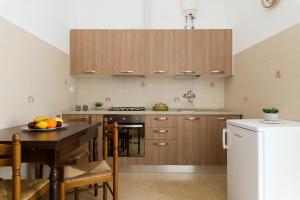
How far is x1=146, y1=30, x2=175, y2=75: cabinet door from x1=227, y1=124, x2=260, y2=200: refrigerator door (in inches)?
62.6

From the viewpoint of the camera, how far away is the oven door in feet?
10.9

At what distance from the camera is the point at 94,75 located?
370cm

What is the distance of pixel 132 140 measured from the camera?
3318 mm

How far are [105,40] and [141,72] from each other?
0.70 meters

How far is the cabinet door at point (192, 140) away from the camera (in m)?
3.30

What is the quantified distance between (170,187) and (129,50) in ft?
6.40

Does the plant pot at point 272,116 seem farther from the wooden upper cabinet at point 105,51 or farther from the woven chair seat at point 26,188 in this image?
the wooden upper cabinet at point 105,51

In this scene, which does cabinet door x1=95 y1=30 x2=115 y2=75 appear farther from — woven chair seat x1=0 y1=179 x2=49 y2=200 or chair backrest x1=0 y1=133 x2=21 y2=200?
chair backrest x1=0 y1=133 x2=21 y2=200

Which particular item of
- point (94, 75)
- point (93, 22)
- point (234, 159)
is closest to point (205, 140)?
point (234, 159)

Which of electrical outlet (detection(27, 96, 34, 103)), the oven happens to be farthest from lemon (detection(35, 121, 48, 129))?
the oven

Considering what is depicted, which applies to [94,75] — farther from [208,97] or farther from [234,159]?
[234,159]

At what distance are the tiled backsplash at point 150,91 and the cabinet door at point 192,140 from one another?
622 millimetres

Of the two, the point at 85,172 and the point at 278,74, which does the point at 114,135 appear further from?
the point at 278,74

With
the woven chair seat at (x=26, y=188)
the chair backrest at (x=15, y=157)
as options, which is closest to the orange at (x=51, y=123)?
the woven chair seat at (x=26, y=188)
